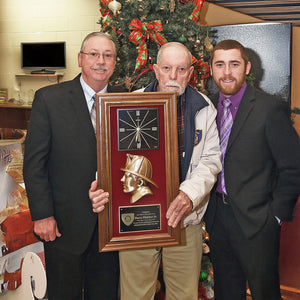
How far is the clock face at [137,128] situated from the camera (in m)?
1.43

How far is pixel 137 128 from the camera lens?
1.44 m

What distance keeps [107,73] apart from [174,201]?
673mm

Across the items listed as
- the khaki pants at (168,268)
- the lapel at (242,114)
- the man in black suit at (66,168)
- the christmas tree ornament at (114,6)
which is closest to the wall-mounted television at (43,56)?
the christmas tree ornament at (114,6)

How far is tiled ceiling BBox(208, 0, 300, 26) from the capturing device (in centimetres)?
438

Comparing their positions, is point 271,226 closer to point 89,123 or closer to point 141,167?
point 141,167

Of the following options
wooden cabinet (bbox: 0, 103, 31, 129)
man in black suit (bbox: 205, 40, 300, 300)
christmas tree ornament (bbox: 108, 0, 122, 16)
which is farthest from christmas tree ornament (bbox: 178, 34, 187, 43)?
wooden cabinet (bbox: 0, 103, 31, 129)

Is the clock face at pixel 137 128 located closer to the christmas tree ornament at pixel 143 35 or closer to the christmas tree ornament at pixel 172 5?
the christmas tree ornament at pixel 143 35

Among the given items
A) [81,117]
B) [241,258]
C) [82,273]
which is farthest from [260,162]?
[82,273]

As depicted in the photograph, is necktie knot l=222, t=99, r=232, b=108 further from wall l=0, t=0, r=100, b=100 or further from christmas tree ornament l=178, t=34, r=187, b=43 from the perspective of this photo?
wall l=0, t=0, r=100, b=100

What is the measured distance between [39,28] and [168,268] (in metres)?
4.73

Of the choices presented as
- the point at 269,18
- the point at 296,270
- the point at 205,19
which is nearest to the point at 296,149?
the point at 296,270

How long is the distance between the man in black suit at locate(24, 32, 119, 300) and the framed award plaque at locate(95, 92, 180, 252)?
15cm

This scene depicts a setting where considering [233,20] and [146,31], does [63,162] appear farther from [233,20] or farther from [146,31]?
[233,20]

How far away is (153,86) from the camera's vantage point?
5.64 feet
